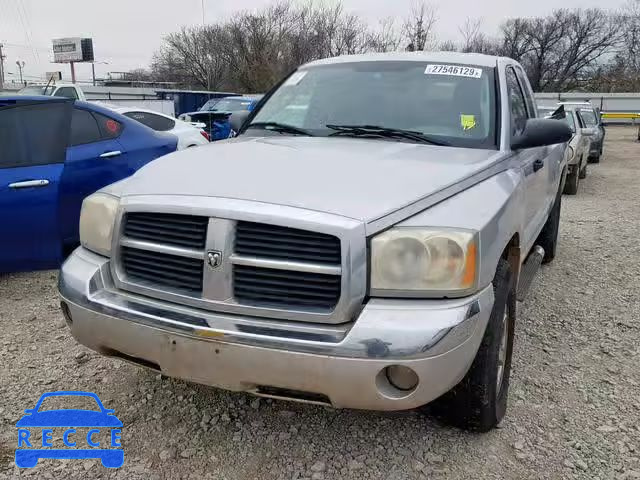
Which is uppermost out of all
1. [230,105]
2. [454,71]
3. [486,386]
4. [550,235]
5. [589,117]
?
[454,71]

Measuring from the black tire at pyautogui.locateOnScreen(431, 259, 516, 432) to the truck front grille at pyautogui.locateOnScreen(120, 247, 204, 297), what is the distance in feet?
3.95

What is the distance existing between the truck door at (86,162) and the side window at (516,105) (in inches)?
126

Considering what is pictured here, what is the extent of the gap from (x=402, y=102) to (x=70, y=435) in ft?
8.14

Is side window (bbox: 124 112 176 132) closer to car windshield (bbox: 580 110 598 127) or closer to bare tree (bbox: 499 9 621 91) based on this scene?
car windshield (bbox: 580 110 598 127)

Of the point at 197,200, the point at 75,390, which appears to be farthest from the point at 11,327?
the point at 197,200

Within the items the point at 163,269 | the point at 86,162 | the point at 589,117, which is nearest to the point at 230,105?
the point at 589,117

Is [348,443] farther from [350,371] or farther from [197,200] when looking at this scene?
[197,200]

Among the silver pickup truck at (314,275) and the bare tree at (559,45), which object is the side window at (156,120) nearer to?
the silver pickup truck at (314,275)

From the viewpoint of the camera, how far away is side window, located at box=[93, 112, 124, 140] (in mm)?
4906

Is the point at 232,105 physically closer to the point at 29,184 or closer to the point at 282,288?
the point at 29,184

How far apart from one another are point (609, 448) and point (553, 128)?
1642 millimetres

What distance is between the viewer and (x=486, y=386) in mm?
2455

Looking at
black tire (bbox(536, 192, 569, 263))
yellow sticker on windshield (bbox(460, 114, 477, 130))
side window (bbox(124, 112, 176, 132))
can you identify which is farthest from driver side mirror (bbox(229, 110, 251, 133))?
side window (bbox(124, 112, 176, 132))

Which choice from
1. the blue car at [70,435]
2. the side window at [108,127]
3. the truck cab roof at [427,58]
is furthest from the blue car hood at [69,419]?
the side window at [108,127]
